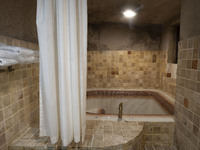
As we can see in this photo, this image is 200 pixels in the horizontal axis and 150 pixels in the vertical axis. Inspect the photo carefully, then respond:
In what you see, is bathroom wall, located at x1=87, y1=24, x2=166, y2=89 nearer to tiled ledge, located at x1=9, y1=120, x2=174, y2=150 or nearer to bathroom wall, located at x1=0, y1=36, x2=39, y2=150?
tiled ledge, located at x1=9, y1=120, x2=174, y2=150

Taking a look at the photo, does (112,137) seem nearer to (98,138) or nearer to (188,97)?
(98,138)

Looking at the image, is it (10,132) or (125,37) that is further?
(125,37)

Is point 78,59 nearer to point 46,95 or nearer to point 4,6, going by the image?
point 46,95

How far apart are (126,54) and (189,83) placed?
170cm

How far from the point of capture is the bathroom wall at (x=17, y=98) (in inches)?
35.1

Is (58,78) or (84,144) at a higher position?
(58,78)

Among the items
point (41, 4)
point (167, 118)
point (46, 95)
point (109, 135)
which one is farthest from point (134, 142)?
point (41, 4)

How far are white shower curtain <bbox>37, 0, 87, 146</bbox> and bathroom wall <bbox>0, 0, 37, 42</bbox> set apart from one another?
37 cm

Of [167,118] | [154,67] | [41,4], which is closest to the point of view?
[41,4]

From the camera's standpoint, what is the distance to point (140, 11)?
6.64 ft

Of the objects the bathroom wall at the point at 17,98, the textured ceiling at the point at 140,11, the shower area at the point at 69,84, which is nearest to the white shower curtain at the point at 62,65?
the shower area at the point at 69,84

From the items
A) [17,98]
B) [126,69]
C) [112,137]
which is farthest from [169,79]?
[17,98]

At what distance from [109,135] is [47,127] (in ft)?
1.79

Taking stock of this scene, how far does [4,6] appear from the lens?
895 mm
